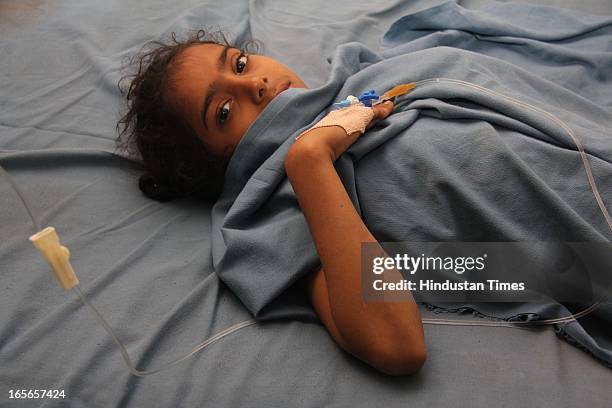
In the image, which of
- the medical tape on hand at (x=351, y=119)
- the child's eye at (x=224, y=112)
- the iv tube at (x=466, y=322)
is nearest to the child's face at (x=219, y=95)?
the child's eye at (x=224, y=112)

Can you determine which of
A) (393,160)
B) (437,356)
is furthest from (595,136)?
(437,356)

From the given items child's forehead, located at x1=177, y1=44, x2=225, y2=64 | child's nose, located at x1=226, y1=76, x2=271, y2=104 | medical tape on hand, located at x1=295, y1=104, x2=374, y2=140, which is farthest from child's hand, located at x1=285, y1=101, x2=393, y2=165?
child's forehead, located at x1=177, y1=44, x2=225, y2=64

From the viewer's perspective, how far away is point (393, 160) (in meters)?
0.90

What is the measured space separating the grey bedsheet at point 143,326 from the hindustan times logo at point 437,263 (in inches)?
2.9

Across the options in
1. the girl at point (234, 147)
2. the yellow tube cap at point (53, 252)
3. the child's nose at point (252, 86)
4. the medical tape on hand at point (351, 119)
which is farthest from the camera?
the child's nose at point (252, 86)

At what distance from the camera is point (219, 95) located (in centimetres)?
99

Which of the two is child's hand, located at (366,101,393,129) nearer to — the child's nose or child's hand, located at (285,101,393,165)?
child's hand, located at (285,101,393,165)

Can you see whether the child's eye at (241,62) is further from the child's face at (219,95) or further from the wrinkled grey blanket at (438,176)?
the wrinkled grey blanket at (438,176)

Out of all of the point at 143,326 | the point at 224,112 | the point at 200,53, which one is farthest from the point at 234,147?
the point at 143,326

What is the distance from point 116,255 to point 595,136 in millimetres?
800

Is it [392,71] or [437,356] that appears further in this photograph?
[392,71]

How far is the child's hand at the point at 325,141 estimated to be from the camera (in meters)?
0.82

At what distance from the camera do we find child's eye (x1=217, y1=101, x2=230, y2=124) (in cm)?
100

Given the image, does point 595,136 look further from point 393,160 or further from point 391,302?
point 391,302
